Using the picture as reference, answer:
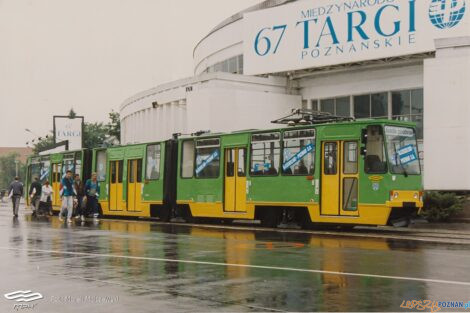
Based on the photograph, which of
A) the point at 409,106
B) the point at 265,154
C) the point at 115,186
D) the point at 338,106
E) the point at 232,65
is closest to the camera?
the point at 265,154

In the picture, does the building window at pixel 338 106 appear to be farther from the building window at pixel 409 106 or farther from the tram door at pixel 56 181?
the tram door at pixel 56 181

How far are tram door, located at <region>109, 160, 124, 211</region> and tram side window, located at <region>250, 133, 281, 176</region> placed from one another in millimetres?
8439

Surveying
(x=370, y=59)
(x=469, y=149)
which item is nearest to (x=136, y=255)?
(x=469, y=149)

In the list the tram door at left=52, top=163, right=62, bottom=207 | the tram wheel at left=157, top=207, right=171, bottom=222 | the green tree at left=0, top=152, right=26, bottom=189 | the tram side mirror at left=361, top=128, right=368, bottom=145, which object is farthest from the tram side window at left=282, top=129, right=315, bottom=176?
the green tree at left=0, top=152, right=26, bottom=189

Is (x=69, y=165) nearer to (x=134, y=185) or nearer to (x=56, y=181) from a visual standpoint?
(x=56, y=181)

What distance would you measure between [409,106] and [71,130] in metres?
37.1

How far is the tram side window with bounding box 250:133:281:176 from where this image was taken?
23.4 m

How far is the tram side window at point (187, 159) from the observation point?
88.8 feet

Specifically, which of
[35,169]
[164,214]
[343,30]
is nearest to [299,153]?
[164,214]

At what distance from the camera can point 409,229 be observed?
23.5 m

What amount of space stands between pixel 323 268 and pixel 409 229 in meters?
12.5

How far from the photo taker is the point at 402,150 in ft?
68.7

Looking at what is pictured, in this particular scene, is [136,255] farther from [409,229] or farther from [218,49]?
[218,49]

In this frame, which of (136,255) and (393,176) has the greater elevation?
(393,176)
